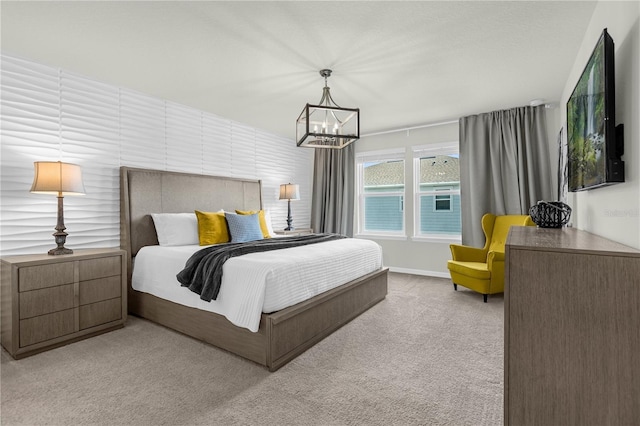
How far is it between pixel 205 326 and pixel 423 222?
12.8ft

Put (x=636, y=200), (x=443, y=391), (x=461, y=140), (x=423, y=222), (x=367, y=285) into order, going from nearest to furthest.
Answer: (x=636, y=200)
(x=443, y=391)
(x=367, y=285)
(x=461, y=140)
(x=423, y=222)

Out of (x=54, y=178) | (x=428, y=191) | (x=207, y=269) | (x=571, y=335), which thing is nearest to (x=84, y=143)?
(x=54, y=178)

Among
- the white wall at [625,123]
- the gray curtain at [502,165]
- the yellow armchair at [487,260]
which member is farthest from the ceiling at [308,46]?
the yellow armchair at [487,260]

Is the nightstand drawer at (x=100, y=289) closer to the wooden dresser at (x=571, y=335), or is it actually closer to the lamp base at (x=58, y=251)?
the lamp base at (x=58, y=251)

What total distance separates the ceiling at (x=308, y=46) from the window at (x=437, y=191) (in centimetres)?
126

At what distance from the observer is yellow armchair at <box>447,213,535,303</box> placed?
12.0ft

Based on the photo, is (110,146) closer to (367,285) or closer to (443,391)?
(367,285)

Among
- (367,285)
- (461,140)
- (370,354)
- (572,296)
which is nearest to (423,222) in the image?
(461,140)

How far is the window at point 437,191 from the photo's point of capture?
500 centimetres

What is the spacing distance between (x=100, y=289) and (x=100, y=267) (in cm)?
20

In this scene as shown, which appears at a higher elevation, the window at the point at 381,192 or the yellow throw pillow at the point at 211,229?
the window at the point at 381,192

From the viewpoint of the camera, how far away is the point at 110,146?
3.45 m

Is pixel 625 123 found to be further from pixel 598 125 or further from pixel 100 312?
pixel 100 312

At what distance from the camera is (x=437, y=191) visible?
5.13 meters
